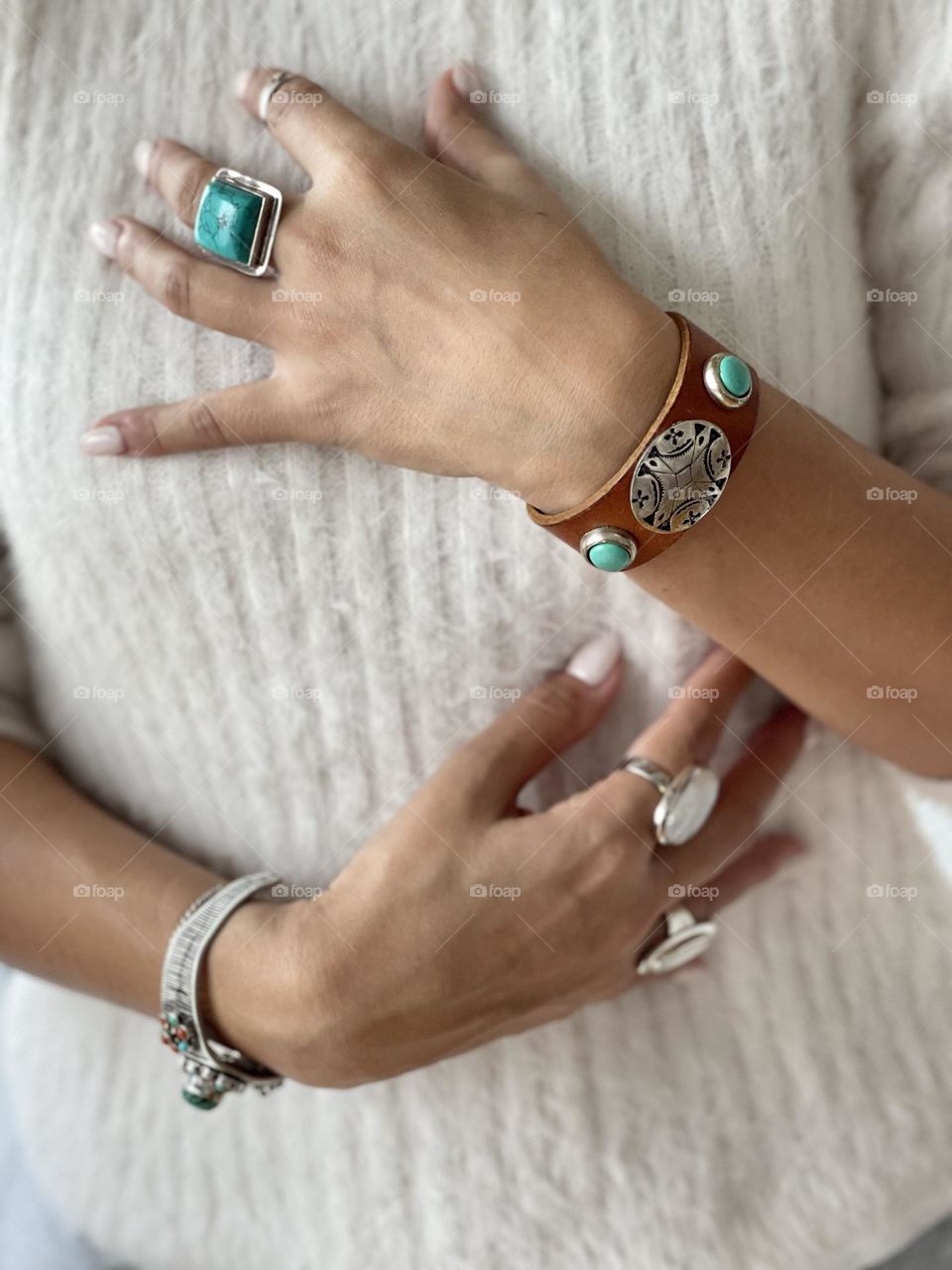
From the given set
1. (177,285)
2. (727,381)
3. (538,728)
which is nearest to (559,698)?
(538,728)

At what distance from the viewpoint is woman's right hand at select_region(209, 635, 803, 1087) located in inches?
24.9

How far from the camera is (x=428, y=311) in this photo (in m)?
0.54

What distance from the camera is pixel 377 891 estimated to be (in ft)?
→ 2.11

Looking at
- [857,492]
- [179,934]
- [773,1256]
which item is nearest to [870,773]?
[857,492]

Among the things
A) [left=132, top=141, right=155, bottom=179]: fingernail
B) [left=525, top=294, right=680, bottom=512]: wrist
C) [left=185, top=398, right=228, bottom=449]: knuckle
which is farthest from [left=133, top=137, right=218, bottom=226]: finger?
[left=525, top=294, right=680, bottom=512]: wrist

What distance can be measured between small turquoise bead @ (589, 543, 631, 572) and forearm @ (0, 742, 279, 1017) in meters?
0.35

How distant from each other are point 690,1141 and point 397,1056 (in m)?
0.25

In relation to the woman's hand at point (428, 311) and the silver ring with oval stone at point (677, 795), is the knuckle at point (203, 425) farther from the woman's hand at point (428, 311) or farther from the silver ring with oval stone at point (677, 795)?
the silver ring with oval stone at point (677, 795)

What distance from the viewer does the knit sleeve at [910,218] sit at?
0.58 meters

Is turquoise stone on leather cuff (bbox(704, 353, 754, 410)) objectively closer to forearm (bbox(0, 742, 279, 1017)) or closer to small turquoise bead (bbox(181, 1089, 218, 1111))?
forearm (bbox(0, 742, 279, 1017))

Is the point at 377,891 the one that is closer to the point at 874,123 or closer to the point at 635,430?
the point at 635,430

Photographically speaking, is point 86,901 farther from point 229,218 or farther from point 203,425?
point 229,218

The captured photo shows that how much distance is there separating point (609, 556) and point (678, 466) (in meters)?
0.06

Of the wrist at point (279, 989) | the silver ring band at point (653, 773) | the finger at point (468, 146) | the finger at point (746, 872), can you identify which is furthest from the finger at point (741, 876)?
the finger at point (468, 146)
